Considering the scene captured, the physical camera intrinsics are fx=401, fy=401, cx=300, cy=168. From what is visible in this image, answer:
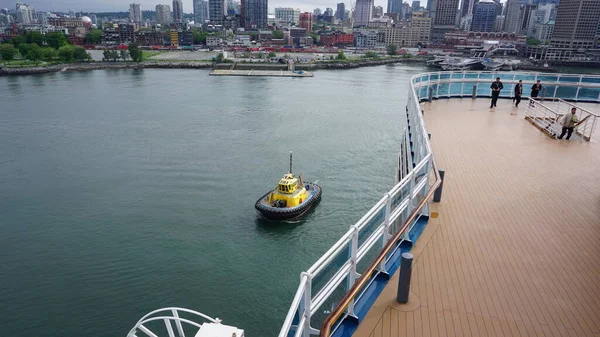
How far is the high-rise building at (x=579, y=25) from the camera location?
427 ft

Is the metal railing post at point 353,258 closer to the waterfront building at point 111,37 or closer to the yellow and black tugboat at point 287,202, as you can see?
the yellow and black tugboat at point 287,202

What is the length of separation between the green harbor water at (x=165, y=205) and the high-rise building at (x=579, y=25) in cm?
12250

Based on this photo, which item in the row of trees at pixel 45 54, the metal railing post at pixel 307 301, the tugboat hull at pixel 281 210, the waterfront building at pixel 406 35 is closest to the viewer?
the metal railing post at pixel 307 301

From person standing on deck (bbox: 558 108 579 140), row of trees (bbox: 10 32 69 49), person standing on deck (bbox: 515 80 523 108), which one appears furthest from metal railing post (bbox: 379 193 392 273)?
row of trees (bbox: 10 32 69 49)

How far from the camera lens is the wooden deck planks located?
3826 mm

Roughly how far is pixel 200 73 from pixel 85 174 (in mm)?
61649

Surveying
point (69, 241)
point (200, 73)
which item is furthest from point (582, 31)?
point (69, 241)

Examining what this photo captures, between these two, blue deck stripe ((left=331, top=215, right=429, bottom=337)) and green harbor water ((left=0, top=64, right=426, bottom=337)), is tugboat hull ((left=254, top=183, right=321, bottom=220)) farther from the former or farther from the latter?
blue deck stripe ((left=331, top=215, right=429, bottom=337))

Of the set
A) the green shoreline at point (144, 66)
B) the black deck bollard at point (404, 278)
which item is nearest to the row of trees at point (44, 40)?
the green shoreline at point (144, 66)

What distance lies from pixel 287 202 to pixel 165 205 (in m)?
5.97

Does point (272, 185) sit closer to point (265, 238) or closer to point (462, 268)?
point (265, 238)

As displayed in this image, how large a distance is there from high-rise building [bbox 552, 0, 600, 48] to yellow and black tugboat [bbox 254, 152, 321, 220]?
143791 mm

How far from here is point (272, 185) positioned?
22219 millimetres

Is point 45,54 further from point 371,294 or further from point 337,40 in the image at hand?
point 337,40
